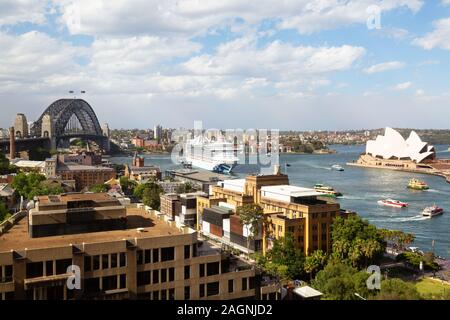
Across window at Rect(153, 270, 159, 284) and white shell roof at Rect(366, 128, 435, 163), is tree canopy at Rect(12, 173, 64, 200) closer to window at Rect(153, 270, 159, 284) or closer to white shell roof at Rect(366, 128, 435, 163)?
window at Rect(153, 270, 159, 284)

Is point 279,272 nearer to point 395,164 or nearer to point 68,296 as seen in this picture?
point 68,296

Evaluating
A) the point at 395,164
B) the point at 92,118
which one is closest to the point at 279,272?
the point at 395,164

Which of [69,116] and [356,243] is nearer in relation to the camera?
[356,243]

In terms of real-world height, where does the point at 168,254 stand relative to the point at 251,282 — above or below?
above

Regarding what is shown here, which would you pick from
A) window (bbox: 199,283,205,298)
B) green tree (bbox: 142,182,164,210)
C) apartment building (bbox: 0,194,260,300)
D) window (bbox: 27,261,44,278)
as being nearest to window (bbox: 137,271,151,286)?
apartment building (bbox: 0,194,260,300)

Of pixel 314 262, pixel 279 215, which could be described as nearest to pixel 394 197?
pixel 279 215

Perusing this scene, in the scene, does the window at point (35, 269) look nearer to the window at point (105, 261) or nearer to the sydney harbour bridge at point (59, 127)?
the window at point (105, 261)

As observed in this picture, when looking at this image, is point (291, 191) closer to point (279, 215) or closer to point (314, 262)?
point (279, 215)
